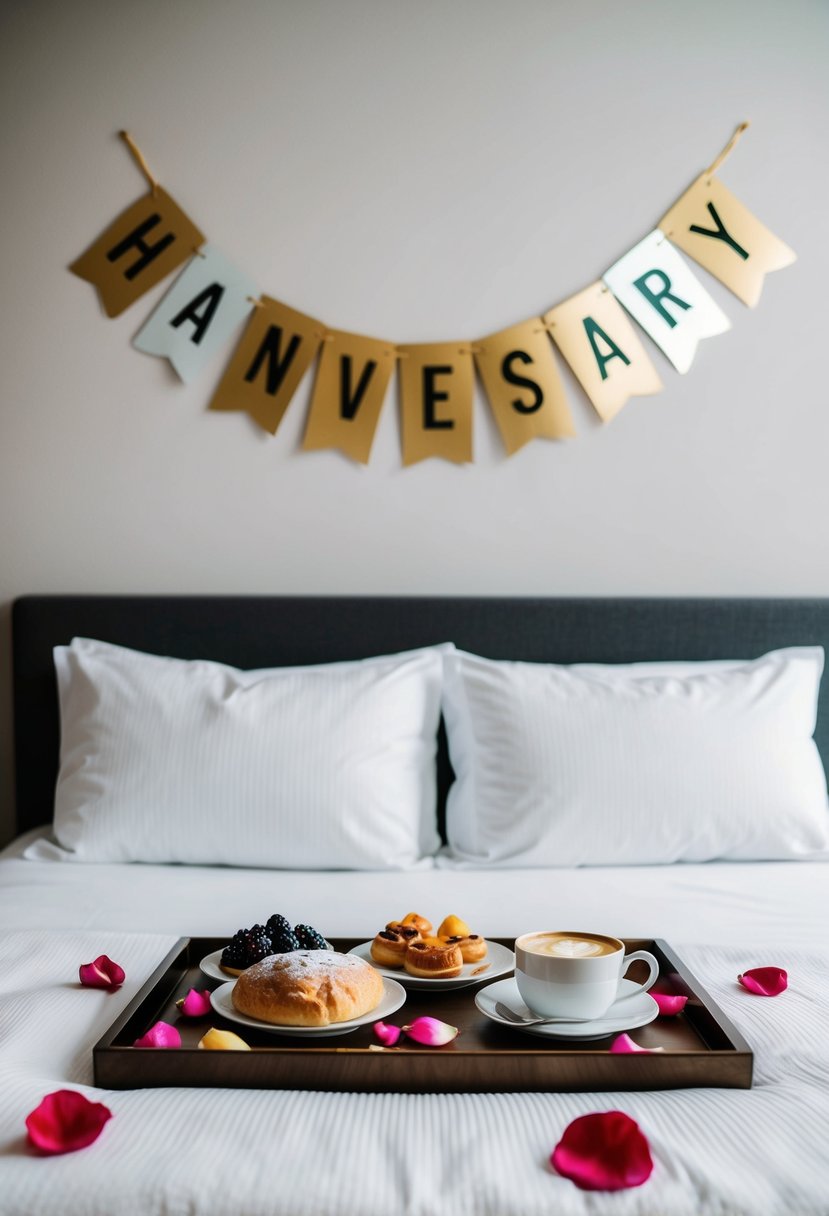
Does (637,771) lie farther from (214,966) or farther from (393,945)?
(214,966)

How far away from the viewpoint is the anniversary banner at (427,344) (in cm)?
247

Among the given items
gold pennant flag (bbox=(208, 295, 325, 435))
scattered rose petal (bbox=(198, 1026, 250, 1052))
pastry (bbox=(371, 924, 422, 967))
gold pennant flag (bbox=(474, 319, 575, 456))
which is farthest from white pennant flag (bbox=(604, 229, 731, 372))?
scattered rose petal (bbox=(198, 1026, 250, 1052))

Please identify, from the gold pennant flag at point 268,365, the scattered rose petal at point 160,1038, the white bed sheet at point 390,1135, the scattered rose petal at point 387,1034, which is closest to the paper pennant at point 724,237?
the gold pennant flag at point 268,365

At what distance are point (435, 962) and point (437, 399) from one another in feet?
5.02

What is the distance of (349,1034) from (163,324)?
1.83m

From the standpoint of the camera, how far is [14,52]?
2.46m

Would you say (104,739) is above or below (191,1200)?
above

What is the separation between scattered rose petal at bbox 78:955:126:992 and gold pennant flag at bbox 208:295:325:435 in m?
1.45

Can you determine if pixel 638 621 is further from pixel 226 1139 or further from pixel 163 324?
pixel 226 1139

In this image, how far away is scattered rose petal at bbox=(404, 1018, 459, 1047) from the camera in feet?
3.59

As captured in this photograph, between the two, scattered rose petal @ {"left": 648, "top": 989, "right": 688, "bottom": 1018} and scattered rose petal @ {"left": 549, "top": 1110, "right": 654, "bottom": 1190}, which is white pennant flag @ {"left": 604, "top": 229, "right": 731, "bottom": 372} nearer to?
scattered rose petal @ {"left": 648, "top": 989, "right": 688, "bottom": 1018}

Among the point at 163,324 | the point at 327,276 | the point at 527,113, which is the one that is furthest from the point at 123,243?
the point at 527,113

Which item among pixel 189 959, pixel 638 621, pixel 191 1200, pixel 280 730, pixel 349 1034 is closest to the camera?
pixel 191 1200

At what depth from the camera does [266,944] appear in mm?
1301
